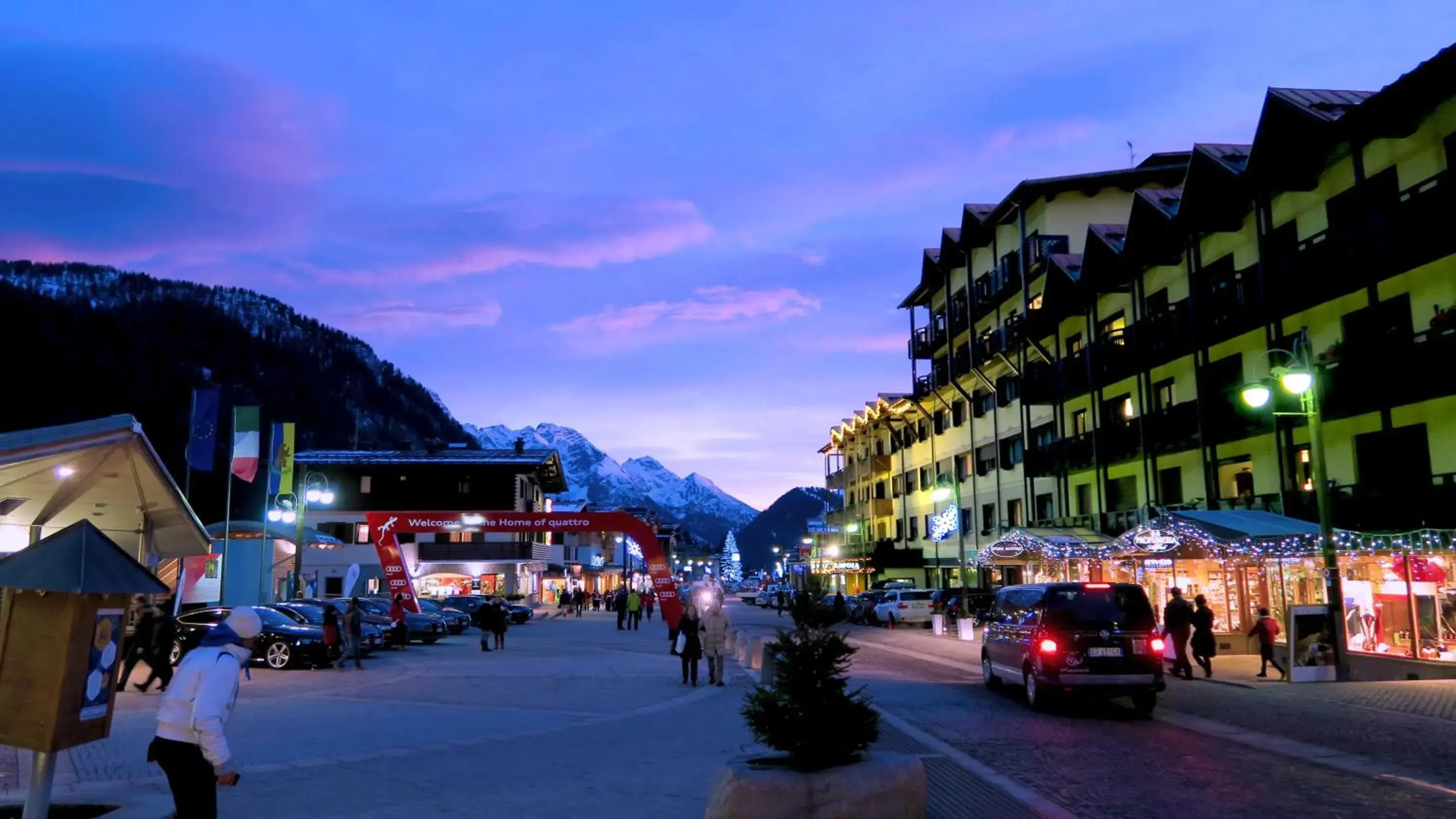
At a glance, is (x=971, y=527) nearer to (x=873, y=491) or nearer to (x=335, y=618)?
(x=873, y=491)

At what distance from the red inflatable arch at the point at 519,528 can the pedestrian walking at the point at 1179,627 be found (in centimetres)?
1612

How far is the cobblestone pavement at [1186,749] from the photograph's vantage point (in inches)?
341

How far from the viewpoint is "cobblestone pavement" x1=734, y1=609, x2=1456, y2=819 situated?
8.66 metres

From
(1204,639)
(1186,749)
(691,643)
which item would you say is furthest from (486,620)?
(1186,749)

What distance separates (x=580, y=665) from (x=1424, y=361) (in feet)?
65.9

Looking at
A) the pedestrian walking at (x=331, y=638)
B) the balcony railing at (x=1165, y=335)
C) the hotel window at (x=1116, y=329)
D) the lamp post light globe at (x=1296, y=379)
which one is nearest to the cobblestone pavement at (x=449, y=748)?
the pedestrian walking at (x=331, y=638)

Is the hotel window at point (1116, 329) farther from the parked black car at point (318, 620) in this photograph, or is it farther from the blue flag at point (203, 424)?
the blue flag at point (203, 424)

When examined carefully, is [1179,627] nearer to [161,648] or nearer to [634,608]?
[161,648]

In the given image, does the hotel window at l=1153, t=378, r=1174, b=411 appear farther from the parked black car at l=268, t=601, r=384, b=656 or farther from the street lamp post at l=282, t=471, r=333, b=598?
the street lamp post at l=282, t=471, r=333, b=598

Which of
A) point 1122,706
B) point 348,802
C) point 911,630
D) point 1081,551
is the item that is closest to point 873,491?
point 911,630

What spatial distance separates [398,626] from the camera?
105ft

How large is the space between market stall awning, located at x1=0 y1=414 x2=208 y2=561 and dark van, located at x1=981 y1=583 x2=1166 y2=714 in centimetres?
1313

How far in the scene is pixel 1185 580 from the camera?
28.8 metres

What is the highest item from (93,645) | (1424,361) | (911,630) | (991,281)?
(991,281)
